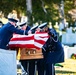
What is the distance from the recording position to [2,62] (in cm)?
891

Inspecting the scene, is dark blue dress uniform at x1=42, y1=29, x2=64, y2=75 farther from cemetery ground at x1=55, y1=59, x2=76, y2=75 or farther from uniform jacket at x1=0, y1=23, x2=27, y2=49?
cemetery ground at x1=55, y1=59, x2=76, y2=75

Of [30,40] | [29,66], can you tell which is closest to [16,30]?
[30,40]

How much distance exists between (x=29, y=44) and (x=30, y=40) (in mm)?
98

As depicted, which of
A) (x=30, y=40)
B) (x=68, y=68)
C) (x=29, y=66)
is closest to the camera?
(x=30, y=40)

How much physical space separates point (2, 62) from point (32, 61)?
159cm

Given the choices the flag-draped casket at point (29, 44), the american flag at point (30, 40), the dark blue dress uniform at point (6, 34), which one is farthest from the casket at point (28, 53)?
the dark blue dress uniform at point (6, 34)

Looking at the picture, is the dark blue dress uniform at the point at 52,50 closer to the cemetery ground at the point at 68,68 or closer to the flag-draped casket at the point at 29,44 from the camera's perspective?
the flag-draped casket at the point at 29,44

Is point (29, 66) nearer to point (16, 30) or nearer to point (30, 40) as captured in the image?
point (30, 40)

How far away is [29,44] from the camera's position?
980 centimetres

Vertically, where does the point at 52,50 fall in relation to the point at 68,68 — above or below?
above

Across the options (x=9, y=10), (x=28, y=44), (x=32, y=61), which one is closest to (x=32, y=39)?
(x=28, y=44)

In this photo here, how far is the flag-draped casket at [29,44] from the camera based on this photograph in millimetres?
9812

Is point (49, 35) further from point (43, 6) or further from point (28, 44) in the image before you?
point (43, 6)

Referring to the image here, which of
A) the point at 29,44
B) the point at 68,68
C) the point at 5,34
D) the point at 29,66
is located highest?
the point at 5,34
